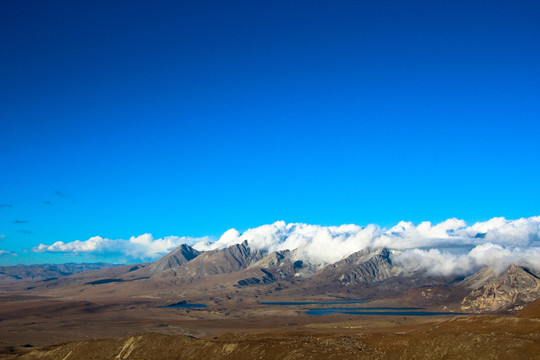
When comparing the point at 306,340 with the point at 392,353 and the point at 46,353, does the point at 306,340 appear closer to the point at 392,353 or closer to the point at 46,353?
the point at 392,353

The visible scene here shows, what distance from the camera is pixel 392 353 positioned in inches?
3770

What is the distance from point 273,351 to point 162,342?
138 ft

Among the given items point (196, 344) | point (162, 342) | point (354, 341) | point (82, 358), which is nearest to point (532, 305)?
point (354, 341)

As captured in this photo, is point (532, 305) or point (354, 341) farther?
point (532, 305)

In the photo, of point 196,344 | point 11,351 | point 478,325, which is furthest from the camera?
point 11,351

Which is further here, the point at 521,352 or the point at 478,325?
the point at 478,325

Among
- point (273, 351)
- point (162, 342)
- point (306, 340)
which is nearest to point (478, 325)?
point (306, 340)

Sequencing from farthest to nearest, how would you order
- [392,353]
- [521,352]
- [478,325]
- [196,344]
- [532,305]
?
[532,305]
[196,344]
[478,325]
[392,353]
[521,352]

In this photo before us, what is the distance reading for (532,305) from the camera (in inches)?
5960

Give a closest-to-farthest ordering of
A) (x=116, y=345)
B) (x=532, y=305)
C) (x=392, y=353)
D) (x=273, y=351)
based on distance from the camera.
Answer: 1. (x=392, y=353)
2. (x=273, y=351)
3. (x=116, y=345)
4. (x=532, y=305)

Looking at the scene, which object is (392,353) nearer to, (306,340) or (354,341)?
(354,341)

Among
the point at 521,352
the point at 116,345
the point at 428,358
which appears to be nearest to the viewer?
the point at 521,352

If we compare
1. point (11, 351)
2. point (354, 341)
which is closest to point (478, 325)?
point (354, 341)

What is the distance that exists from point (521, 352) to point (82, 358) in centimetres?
11875
